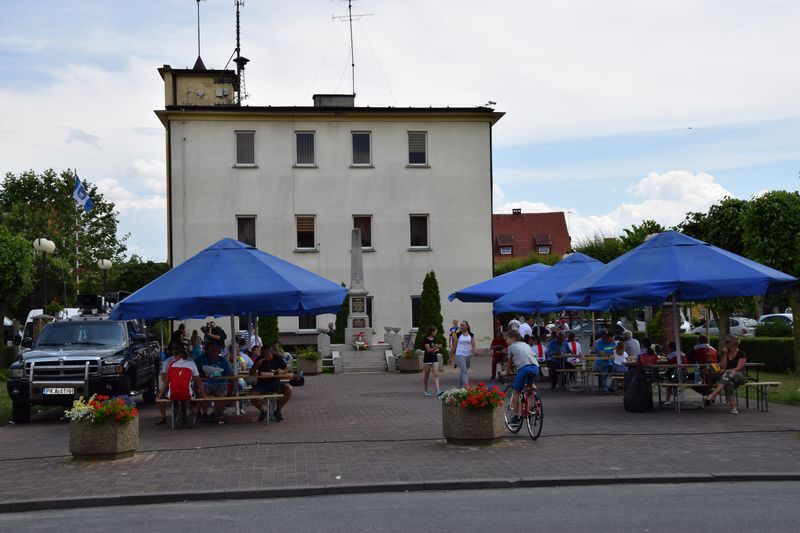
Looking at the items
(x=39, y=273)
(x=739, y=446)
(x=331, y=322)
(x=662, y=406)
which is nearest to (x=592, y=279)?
(x=662, y=406)

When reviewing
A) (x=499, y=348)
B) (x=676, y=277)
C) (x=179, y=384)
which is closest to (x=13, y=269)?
(x=499, y=348)

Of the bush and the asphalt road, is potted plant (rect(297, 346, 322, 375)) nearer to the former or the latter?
the bush

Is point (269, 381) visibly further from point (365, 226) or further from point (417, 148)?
point (417, 148)

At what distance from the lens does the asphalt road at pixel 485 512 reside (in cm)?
838

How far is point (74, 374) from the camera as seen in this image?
18.1 metres

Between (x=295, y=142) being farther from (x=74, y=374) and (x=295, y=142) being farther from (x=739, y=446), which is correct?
(x=739, y=446)

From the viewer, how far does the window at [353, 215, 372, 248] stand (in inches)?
1797

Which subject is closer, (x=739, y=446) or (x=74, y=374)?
(x=739, y=446)

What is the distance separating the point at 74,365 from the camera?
715 inches

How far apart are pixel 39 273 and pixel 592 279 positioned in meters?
47.6

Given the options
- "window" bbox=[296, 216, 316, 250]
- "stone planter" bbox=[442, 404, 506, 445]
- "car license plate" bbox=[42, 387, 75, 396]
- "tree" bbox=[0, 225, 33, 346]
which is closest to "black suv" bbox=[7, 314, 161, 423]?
"car license plate" bbox=[42, 387, 75, 396]

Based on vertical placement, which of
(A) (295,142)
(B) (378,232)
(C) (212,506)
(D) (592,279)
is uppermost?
(A) (295,142)

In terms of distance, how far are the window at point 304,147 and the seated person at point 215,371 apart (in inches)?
1097

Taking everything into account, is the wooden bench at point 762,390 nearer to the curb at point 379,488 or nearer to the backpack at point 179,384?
the curb at point 379,488
